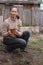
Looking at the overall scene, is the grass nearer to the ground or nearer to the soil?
the ground

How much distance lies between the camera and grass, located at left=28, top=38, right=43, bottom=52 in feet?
26.2

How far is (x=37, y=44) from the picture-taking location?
8.61m

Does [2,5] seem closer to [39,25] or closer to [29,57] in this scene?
[39,25]

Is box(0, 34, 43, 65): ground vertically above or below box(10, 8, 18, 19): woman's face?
below

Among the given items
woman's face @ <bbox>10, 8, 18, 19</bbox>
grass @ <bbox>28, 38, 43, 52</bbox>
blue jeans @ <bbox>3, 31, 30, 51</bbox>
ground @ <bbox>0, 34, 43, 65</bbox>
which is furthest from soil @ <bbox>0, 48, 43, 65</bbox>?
woman's face @ <bbox>10, 8, 18, 19</bbox>

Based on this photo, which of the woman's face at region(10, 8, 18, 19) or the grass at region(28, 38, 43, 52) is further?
the grass at region(28, 38, 43, 52)

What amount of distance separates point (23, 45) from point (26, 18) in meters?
4.15

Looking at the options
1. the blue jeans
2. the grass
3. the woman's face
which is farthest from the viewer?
the grass

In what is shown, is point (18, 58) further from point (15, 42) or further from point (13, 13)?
point (13, 13)

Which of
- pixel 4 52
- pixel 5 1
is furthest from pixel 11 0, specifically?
pixel 4 52

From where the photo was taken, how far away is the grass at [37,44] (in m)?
8.00

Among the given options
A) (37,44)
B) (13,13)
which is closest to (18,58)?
(13,13)

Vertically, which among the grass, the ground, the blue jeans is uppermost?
the blue jeans

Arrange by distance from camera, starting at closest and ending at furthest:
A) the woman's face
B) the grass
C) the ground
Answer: the ground < the woman's face < the grass
